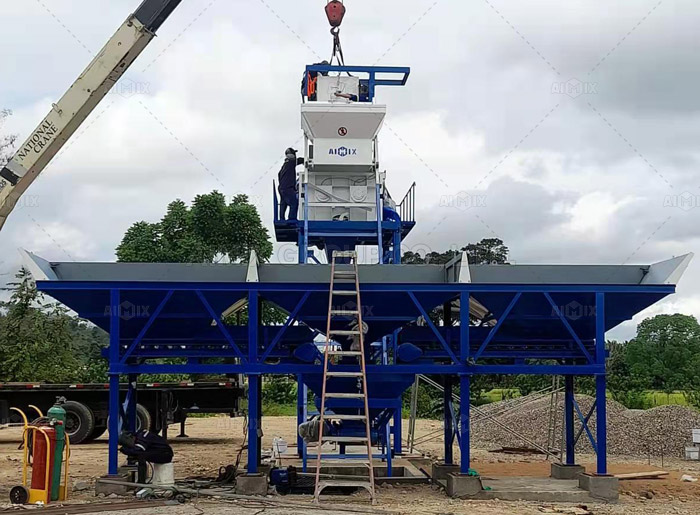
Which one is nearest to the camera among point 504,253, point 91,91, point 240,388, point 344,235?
point 91,91

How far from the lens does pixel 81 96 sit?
47.3 ft

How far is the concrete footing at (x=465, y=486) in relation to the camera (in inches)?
582

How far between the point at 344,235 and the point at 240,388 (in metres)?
6.41

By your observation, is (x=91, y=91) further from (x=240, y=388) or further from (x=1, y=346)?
(x=1, y=346)

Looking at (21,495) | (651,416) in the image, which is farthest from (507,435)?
(21,495)

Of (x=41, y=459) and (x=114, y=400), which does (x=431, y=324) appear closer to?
(x=114, y=400)

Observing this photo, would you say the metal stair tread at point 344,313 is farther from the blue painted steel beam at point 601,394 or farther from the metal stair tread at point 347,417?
the blue painted steel beam at point 601,394

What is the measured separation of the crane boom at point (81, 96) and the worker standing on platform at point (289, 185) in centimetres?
783

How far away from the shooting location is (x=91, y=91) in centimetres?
1442

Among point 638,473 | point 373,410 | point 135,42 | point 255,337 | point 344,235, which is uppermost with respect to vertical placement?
point 135,42

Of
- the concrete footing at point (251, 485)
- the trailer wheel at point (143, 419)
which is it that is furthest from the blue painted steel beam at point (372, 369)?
the trailer wheel at point (143, 419)

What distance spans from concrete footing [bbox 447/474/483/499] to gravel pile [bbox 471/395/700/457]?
9290 mm

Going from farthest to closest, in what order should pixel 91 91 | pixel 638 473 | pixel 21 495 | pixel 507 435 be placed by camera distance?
pixel 507 435 → pixel 638 473 → pixel 91 91 → pixel 21 495

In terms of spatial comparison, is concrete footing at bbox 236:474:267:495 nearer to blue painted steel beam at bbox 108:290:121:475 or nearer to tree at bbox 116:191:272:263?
blue painted steel beam at bbox 108:290:121:475
